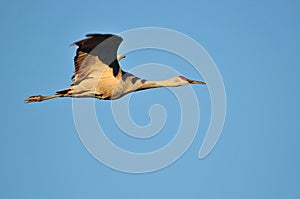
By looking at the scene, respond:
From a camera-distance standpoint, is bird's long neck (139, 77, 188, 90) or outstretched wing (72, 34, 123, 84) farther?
bird's long neck (139, 77, 188, 90)

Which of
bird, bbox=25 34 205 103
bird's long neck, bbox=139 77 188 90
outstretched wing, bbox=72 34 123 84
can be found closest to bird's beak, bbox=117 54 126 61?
bird, bbox=25 34 205 103

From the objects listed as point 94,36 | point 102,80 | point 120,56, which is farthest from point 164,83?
point 94,36

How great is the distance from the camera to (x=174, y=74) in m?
20.7

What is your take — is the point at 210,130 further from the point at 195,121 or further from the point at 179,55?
the point at 179,55

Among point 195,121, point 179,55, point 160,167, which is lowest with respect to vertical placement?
point 160,167

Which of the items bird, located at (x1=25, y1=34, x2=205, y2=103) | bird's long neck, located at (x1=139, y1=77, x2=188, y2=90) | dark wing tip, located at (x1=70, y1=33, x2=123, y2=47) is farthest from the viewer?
bird's long neck, located at (x1=139, y1=77, x2=188, y2=90)

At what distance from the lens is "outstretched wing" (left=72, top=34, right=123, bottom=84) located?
17.9 m

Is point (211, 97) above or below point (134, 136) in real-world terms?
above

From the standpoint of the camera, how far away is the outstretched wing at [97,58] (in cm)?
1794

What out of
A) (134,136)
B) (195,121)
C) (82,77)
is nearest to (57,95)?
(82,77)

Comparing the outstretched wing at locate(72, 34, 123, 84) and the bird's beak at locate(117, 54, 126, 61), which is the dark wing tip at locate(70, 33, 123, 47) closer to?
the outstretched wing at locate(72, 34, 123, 84)

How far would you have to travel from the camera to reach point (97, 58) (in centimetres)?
1919

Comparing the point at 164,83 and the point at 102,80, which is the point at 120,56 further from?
the point at 164,83

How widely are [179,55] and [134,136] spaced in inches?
89.3
